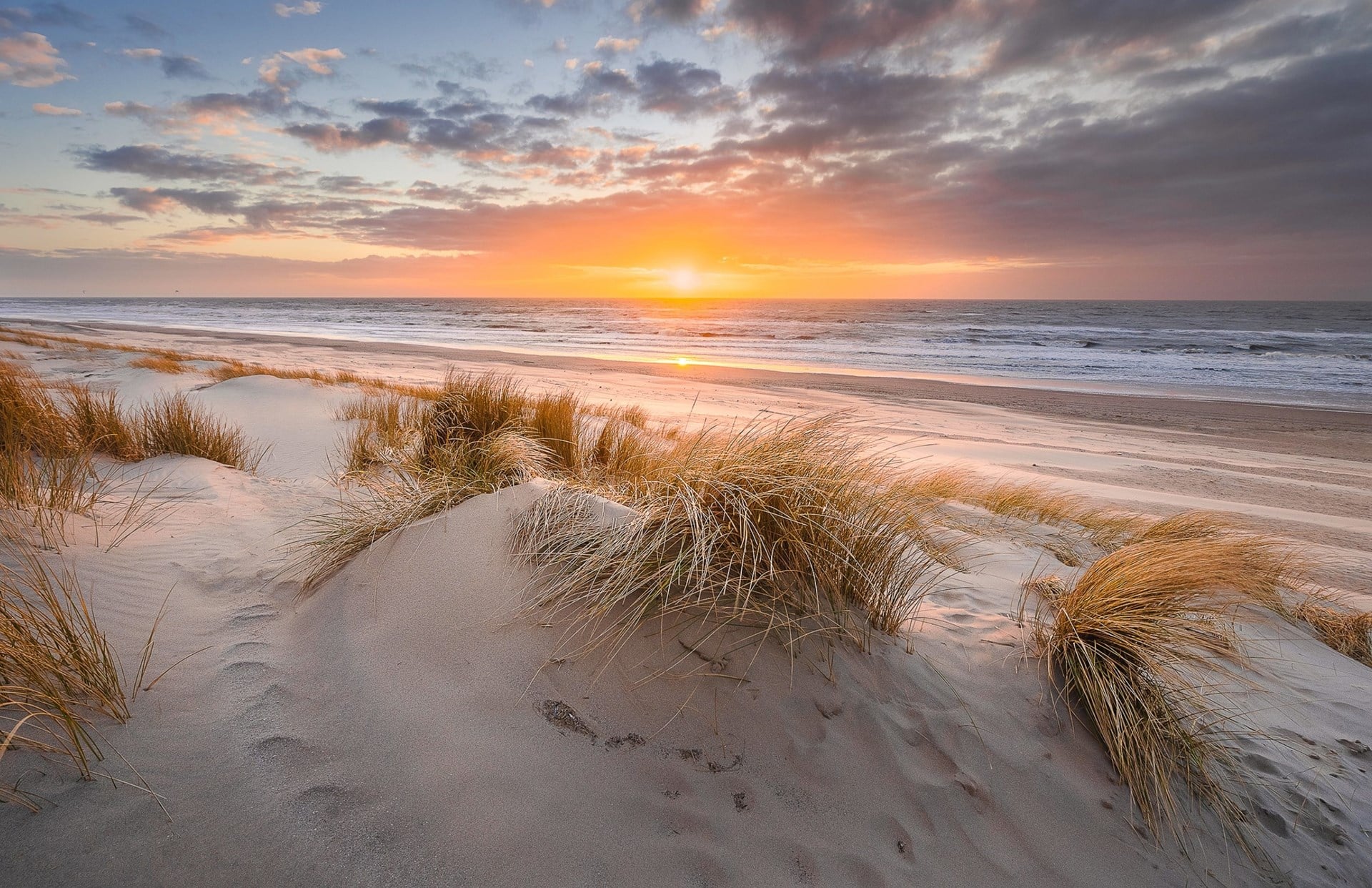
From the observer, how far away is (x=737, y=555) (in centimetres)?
255

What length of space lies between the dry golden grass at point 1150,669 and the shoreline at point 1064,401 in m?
11.7

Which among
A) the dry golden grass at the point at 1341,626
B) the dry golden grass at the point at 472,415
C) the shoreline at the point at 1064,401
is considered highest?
the dry golden grass at the point at 472,415

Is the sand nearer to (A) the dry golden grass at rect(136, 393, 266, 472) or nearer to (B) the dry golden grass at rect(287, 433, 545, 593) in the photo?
(B) the dry golden grass at rect(287, 433, 545, 593)

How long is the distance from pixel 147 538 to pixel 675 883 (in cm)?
347

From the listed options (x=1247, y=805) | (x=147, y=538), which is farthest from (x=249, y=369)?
(x=1247, y=805)

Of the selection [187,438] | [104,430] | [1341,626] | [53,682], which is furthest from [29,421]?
[1341,626]

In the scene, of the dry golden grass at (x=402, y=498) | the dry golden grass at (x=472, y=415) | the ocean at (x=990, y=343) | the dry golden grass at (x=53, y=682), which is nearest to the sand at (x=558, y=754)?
the dry golden grass at (x=53, y=682)

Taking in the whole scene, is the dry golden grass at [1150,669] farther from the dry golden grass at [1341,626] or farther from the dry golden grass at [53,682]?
the dry golden grass at [53,682]

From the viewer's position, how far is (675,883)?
5.86 feet

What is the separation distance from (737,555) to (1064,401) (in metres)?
17.9

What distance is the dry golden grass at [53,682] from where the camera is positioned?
1735mm

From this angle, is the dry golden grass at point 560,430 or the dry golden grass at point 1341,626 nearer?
the dry golden grass at point 1341,626

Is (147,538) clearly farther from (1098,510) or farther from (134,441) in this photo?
(1098,510)

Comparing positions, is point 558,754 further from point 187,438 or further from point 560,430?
point 187,438
